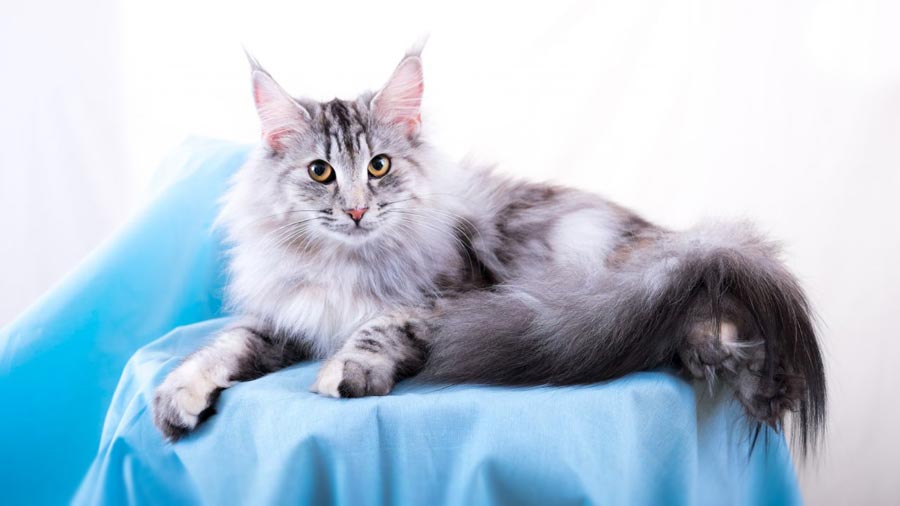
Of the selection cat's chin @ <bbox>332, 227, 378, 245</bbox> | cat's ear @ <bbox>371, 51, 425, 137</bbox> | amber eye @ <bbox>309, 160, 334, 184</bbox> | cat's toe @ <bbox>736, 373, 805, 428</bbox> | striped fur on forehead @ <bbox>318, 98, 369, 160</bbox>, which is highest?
cat's ear @ <bbox>371, 51, 425, 137</bbox>

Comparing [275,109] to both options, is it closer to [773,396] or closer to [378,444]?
[378,444]

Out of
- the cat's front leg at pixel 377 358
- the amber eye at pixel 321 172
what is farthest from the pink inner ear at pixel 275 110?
the cat's front leg at pixel 377 358

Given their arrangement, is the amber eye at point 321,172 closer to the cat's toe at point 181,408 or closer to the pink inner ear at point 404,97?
the pink inner ear at point 404,97

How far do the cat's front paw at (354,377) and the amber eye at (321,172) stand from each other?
45cm

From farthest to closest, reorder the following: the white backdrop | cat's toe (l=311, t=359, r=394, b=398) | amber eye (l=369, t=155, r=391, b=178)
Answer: the white backdrop < amber eye (l=369, t=155, r=391, b=178) < cat's toe (l=311, t=359, r=394, b=398)

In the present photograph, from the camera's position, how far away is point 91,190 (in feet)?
9.68

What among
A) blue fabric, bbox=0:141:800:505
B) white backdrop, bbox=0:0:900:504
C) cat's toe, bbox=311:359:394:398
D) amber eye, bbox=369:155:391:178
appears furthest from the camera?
white backdrop, bbox=0:0:900:504

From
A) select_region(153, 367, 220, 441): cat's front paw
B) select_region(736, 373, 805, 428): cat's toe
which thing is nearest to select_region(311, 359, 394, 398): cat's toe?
select_region(153, 367, 220, 441): cat's front paw

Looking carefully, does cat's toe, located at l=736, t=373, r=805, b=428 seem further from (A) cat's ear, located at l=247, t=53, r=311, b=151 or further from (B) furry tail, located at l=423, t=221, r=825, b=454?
(A) cat's ear, located at l=247, t=53, r=311, b=151

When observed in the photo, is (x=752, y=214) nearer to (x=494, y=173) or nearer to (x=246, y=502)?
(x=494, y=173)

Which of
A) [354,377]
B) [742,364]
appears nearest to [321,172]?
[354,377]

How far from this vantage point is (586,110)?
258 centimetres

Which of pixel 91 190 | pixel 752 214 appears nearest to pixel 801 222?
pixel 752 214

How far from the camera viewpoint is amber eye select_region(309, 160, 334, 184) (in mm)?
1673
